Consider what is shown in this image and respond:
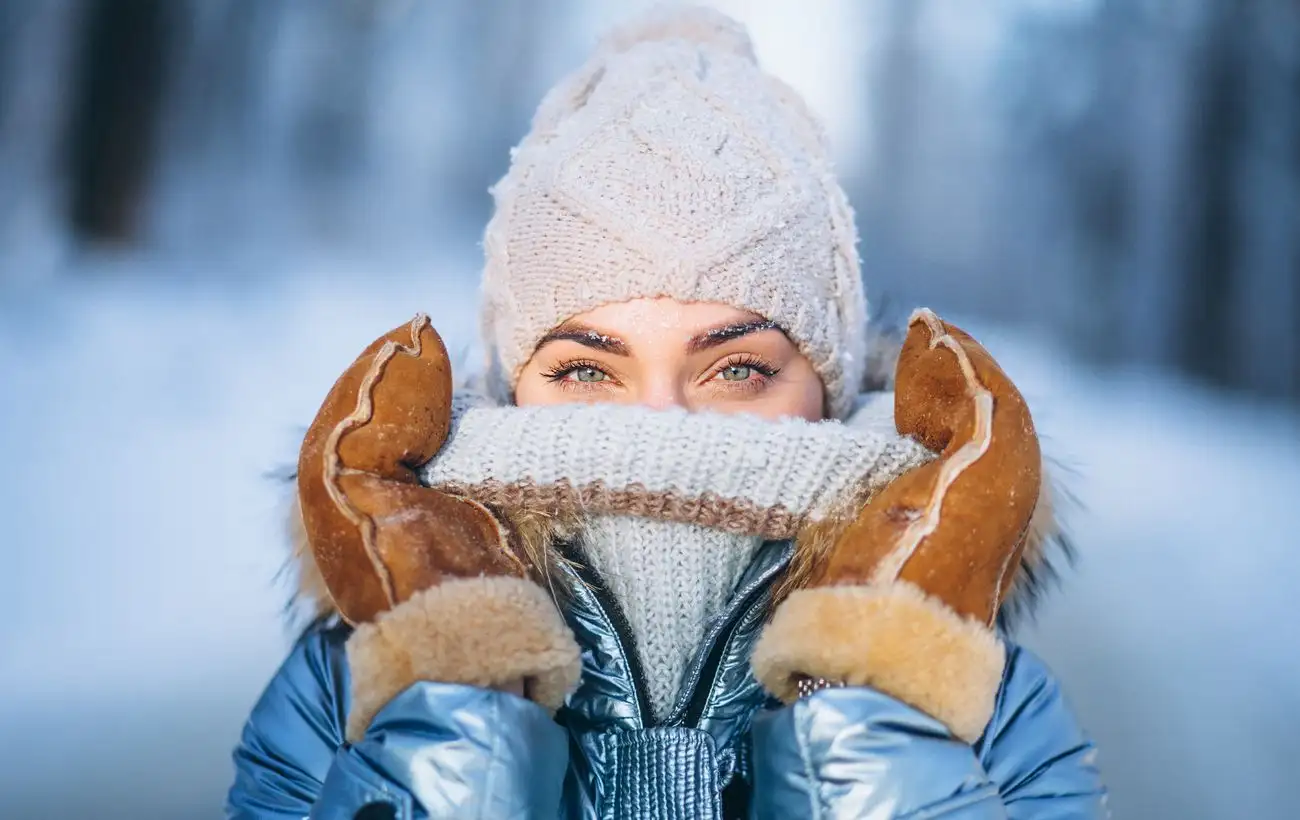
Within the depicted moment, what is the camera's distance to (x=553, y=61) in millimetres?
2178

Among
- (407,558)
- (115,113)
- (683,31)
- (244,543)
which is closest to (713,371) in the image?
(407,558)

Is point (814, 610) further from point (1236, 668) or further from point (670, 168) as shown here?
point (1236, 668)

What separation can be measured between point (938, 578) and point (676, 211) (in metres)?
0.48

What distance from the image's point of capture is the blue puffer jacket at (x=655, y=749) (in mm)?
671

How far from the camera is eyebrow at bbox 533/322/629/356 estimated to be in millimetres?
982

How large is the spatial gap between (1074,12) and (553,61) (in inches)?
44.4

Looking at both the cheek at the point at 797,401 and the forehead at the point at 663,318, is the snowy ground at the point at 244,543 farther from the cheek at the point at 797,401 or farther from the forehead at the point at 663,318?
the forehead at the point at 663,318

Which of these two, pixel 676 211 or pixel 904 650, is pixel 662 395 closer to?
pixel 676 211

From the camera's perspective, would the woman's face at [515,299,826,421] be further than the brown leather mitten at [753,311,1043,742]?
Yes

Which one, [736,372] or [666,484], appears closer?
[666,484]

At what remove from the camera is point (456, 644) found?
70cm

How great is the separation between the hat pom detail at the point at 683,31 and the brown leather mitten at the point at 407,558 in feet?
Answer: 1.98

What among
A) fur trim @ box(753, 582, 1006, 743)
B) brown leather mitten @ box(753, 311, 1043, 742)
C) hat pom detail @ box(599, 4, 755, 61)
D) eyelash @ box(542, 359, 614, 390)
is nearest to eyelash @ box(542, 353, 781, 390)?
eyelash @ box(542, 359, 614, 390)

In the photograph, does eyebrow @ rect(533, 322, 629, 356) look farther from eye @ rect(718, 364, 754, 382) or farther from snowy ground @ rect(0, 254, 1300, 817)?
snowy ground @ rect(0, 254, 1300, 817)
